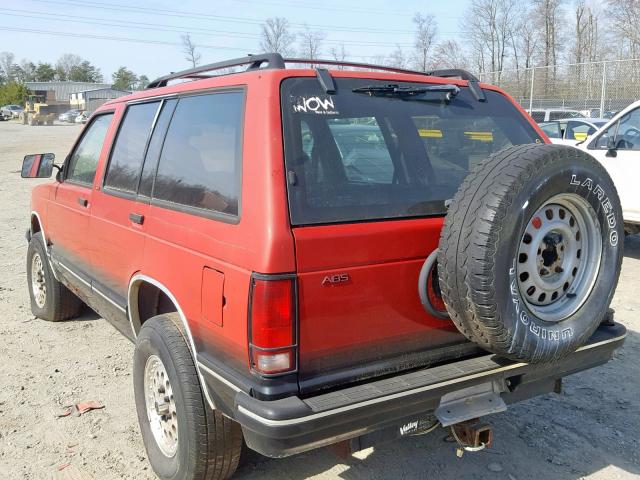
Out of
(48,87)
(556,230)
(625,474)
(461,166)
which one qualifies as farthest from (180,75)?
(48,87)

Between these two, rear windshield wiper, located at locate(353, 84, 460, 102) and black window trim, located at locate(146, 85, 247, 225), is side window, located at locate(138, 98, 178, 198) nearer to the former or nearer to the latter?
black window trim, located at locate(146, 85, 247, 225)

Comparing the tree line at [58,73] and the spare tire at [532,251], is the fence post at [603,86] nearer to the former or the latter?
the spare tire at [532,251]

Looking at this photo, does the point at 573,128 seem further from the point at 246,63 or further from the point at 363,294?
the point at 363,294

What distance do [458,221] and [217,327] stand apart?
3.49 feet

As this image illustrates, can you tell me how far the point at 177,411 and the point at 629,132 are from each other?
21.6 feet

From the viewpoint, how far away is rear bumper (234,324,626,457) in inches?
86.4

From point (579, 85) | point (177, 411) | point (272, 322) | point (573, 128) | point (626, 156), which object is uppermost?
point (579, 85)

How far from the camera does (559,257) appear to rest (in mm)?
2629

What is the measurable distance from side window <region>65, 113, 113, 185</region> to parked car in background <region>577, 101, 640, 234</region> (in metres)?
5.70

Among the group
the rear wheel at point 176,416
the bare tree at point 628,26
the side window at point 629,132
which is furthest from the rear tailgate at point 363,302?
the bare tree at point 628,26

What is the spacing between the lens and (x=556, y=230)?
8.52ft

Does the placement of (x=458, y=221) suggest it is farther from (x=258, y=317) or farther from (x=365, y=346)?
(x=258, y=317)

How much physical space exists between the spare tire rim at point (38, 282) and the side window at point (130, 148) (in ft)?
6.62

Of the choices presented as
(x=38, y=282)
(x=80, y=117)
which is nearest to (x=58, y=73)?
(x=80, y=117)
